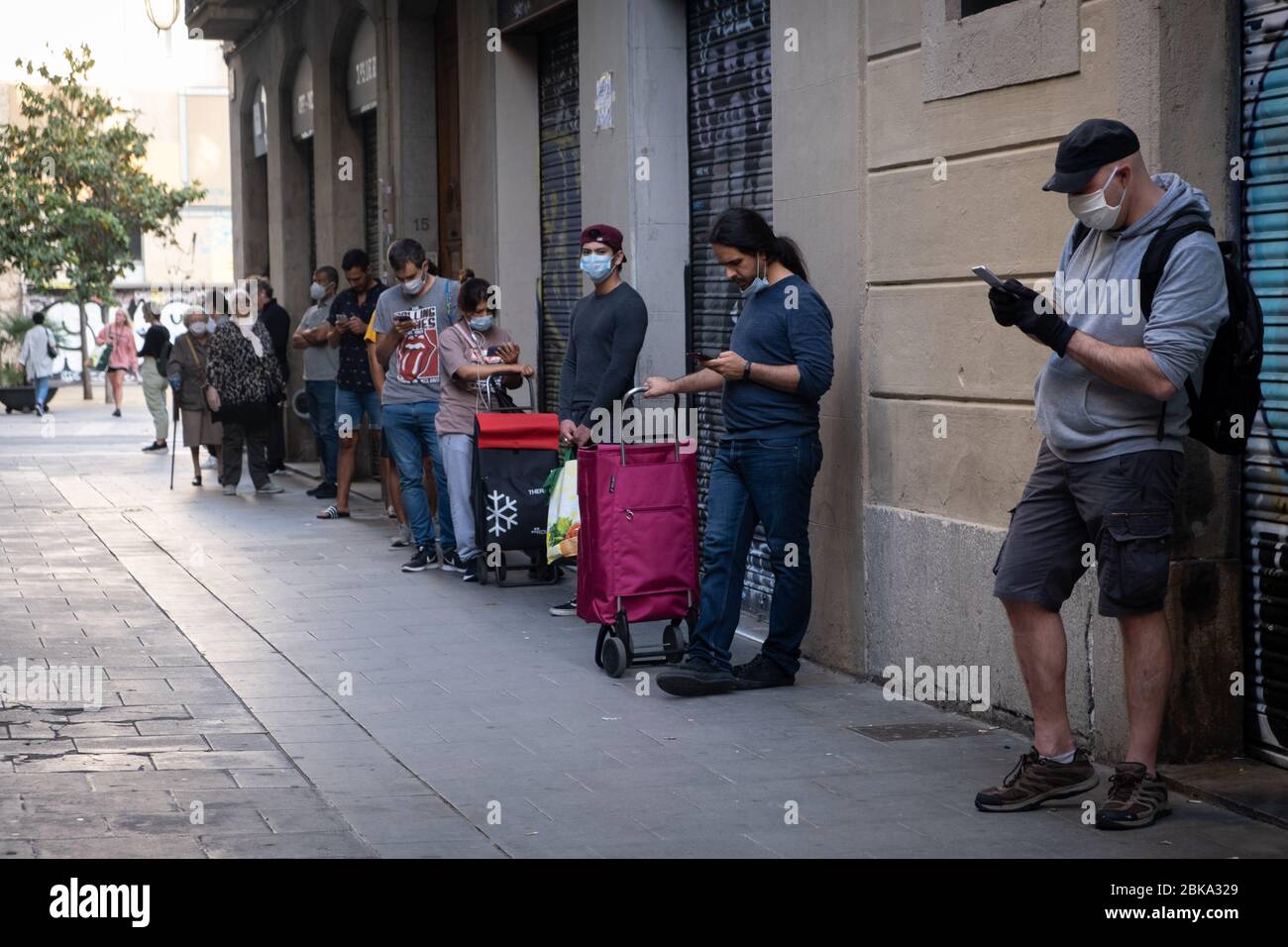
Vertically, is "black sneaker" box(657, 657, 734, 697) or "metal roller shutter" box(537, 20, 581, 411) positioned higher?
"metal roller shutter" box(537, 20, 581, 411)

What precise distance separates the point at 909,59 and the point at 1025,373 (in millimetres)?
1598

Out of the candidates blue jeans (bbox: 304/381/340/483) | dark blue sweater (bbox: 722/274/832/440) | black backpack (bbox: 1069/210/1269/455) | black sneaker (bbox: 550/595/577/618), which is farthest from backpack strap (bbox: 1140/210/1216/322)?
blue jeans (bbox: 304/381/340/483)

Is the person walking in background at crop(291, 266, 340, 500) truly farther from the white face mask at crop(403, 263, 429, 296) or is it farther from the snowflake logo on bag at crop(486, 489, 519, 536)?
the snowflake logo on bag at crop(486, 489, 519, 536)

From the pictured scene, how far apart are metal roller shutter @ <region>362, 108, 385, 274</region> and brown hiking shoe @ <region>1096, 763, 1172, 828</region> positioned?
13275mm

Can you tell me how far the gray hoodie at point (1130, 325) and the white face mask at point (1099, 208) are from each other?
0.07 metres

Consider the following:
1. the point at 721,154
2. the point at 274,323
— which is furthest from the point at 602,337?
the point at 274,323

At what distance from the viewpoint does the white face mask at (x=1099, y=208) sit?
5199mm

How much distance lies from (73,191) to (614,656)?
30025mm

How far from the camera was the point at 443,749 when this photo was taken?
6.54 meters

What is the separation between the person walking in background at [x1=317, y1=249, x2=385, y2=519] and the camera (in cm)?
1366

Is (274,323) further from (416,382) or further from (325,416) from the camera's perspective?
(416,382)

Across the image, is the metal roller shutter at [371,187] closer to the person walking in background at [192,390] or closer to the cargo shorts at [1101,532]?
the person walking in background at [192,390]

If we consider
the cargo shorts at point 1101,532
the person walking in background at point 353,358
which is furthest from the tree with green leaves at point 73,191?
the cargo shorts at point 1101,532

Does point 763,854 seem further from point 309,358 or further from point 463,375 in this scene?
point 309,358
